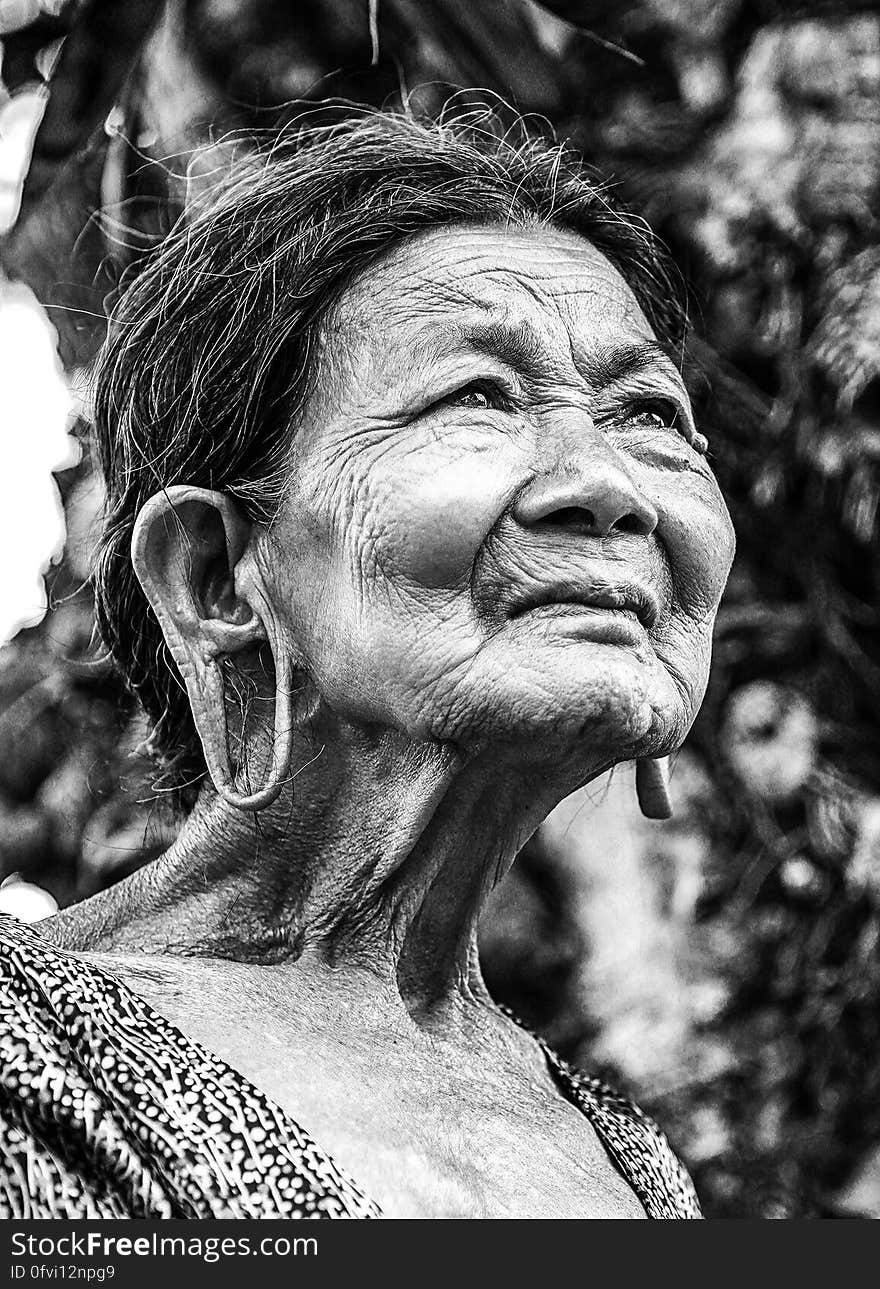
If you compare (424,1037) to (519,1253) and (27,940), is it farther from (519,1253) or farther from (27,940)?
(27,940)

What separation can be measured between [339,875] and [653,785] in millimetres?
359

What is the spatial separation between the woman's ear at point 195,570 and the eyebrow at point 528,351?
0.30 m

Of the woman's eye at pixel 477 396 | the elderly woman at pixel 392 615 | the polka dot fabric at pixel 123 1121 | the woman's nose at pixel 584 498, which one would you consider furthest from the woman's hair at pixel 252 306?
the polka dot fabric at pixel 123 1121

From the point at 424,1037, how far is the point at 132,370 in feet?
2.47

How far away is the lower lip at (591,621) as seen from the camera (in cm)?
154

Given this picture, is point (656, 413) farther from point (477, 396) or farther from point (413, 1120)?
point (413, 1120)

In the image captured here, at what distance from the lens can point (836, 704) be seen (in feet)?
8.43

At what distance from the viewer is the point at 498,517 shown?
5.11 feet

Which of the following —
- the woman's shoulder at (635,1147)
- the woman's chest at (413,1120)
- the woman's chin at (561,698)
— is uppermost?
the woman's chin at (561,698)

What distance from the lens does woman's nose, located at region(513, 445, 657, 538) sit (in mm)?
1561

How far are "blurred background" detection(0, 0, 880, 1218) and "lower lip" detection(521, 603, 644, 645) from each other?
97cm

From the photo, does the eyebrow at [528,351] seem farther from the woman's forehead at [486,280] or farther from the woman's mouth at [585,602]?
the woman's mouth at [585,602]

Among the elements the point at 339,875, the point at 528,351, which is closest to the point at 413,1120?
the point at 339,875

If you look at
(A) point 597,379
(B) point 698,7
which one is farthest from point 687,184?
(A) point 597,379
